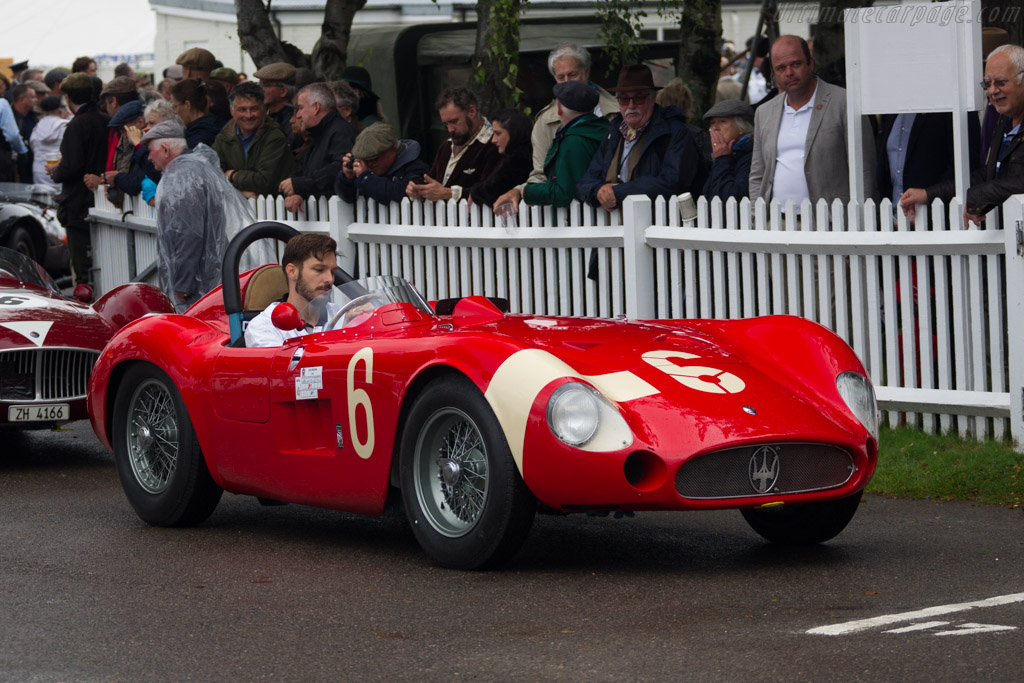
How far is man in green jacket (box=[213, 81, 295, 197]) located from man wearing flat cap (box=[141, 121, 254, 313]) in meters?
1.46

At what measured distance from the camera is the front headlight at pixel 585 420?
221 inches

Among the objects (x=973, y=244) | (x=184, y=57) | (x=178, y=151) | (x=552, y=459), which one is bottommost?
(x=552, y=459)

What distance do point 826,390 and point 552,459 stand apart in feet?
3.94

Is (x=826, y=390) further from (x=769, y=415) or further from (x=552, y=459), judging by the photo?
(x=552, y=459)

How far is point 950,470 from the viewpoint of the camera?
25.6ft

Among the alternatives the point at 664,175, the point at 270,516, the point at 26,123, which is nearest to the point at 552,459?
the point at 270,516

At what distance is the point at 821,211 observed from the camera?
8.81m

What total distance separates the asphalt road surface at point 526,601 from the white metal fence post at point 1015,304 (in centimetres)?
91

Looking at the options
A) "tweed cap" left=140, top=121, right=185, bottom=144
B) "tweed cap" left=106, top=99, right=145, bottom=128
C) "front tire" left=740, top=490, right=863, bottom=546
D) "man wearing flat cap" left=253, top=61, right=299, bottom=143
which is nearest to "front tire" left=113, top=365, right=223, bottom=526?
"front tire" left=740, top=490, right=863, bottom=546

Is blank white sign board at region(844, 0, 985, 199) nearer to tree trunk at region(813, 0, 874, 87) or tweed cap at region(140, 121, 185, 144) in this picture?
tree trunk at region(813, 0, 874, 87)

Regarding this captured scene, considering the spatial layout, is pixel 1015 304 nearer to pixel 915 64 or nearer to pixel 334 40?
pixel 915 64

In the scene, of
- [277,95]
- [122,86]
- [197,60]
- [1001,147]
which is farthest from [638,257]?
[197,60]

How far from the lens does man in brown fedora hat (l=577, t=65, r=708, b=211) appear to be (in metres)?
9.73

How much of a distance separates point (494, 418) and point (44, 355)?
169 inches
